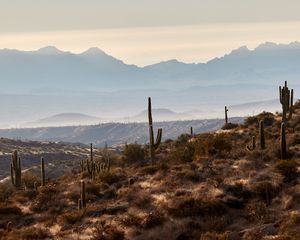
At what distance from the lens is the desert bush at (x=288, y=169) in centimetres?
2427

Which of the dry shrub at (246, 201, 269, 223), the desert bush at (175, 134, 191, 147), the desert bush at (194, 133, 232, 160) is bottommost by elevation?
the dry shrub at (246, 201, 269, 223)

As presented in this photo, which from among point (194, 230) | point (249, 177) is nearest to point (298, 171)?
point (249, 177)

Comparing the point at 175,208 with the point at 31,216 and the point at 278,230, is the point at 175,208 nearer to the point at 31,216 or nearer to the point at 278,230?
the point at 278,230

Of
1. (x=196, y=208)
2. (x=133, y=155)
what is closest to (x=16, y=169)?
(x=133, y=155)

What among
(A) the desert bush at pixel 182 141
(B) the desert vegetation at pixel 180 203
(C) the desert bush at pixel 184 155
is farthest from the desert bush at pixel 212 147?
(A) the desert bush at pixel 182 141

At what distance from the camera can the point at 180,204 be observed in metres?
23.0

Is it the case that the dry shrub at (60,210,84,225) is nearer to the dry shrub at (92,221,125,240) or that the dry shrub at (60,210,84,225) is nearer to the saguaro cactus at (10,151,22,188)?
the dry shrub at (92,221,125,240)

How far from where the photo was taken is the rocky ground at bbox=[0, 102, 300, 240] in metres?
21.2

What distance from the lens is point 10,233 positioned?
2345cm

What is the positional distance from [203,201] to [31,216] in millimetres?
8848

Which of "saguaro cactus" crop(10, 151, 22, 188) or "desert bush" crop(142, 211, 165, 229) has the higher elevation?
"saguaro cactus" crop(10, 151, 22, 188)

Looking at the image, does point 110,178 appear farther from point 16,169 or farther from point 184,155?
point 16,169

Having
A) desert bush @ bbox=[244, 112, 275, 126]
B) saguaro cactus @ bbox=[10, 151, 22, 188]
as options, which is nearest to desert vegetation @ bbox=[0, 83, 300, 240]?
saguaro cactus @ bbox=[10, 151, 22, 188]

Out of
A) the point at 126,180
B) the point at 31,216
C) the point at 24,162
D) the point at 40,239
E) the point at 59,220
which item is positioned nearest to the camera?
the point at 40,239
